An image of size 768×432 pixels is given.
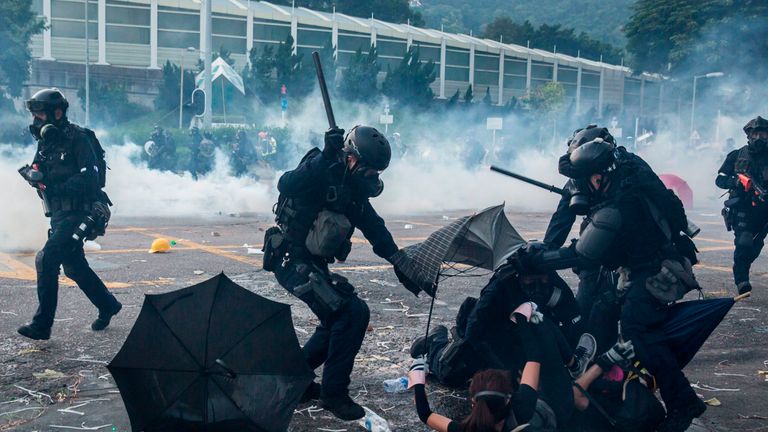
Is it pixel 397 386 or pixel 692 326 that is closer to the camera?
pixel 692 326

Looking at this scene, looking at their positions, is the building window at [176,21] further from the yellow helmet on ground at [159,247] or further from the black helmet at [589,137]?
the black helmet at [589,137]

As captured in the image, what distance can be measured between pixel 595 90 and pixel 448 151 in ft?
150

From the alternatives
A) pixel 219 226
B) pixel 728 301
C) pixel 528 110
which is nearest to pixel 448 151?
pixel 219 226

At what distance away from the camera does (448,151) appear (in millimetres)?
36000

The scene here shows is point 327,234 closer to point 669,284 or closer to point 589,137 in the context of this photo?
point 589,137

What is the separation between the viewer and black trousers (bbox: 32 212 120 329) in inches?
255

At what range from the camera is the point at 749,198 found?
357 inches

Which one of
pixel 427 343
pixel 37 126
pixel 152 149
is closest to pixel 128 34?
pixel 152 149

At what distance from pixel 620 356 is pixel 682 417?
47cm

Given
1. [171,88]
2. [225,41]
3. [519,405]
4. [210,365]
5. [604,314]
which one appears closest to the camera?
[210,365]

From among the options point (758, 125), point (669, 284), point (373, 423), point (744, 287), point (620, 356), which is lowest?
point (373, 423)

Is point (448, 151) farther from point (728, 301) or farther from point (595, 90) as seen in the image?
point (595, 90)

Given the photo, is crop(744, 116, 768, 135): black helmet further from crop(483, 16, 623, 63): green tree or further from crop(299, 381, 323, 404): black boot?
crop(483, 16, 623, 63): green tree

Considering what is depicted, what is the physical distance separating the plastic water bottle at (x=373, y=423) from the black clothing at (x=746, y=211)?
5441mm
